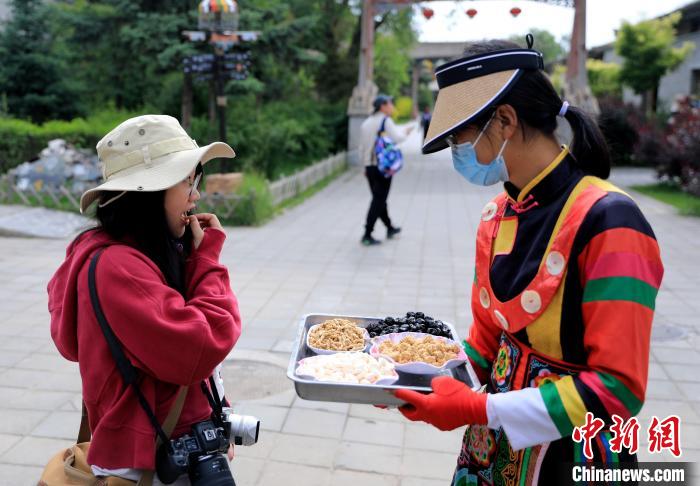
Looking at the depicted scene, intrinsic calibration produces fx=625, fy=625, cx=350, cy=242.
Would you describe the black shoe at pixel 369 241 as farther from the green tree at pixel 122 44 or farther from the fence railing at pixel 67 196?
the green tree at pixel 122 44

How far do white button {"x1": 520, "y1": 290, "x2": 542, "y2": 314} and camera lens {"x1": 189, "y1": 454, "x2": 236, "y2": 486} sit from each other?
969mm

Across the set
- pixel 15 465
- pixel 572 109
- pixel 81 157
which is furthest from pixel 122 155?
pixel 81 157

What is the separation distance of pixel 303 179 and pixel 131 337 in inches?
529

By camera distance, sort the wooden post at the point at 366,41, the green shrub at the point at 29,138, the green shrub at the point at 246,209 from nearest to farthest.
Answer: the green shrub at the point at 246,209, the green shrub at the point at 29,138, the wooden post at the point at 366,41

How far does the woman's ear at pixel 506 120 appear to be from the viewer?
162cm

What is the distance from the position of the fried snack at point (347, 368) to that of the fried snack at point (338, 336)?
95 mm

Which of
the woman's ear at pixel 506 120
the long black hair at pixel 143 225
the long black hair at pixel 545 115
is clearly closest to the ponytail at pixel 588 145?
the long black hair at pixel 545 115

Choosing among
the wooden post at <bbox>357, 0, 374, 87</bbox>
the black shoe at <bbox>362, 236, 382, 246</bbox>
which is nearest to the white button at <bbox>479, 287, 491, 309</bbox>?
the black shoe at <bbox>362, 236, 382, 246</bbox>

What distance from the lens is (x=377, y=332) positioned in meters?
2.23

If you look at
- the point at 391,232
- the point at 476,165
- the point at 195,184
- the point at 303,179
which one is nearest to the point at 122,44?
the point at 303,179

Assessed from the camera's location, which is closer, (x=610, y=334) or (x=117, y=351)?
(x=610, y=334)

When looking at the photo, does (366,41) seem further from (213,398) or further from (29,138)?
(213,398)

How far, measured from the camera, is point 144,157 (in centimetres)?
181

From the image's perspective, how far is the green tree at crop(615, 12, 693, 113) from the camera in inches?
835
